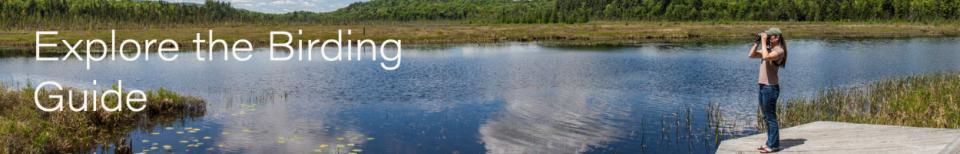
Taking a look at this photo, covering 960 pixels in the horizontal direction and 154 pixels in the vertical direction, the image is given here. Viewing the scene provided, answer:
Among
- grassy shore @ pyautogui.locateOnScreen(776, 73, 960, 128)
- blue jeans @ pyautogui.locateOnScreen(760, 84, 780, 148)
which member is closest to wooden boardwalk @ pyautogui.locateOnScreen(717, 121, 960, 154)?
blue jeans @ pyautogui.locateOnScreen(760, 84, 780, 148)

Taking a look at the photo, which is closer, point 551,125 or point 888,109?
point 888,109

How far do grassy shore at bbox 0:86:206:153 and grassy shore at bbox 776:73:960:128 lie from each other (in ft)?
65.7

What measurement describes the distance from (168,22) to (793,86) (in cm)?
13856

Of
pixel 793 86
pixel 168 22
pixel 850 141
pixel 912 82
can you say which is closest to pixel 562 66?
pixel 793 86

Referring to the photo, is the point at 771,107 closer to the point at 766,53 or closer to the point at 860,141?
the point at 766,53

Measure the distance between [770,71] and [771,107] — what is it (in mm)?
761

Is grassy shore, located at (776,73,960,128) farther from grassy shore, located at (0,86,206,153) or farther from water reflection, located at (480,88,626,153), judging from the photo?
grassy shore, located at (0,86,206,153)

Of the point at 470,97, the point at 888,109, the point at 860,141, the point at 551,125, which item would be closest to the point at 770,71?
the point at 860,141

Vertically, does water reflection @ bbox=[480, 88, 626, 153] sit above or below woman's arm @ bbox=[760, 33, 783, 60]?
below

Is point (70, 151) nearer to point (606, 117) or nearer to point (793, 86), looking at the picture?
point (606, 117)

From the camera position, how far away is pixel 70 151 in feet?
70.4

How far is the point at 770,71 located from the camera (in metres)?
15.2

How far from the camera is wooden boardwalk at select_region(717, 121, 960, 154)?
1522 cm

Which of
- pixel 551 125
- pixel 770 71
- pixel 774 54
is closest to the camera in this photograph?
pixel 774 54
